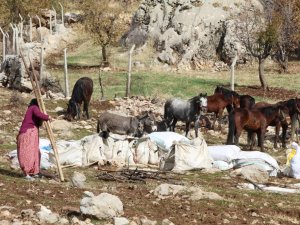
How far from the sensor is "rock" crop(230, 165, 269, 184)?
13.1m

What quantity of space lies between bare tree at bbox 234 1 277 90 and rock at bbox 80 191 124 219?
2561cm

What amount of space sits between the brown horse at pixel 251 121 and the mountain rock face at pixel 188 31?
24973 millimetres

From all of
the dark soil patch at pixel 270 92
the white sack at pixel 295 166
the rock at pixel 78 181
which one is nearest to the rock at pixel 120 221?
the rock at pixel 78 181

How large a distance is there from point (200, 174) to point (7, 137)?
636cm

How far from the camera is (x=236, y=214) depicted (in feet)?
32.2

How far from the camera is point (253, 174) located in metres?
13.3

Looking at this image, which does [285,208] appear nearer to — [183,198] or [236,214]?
[236,214]

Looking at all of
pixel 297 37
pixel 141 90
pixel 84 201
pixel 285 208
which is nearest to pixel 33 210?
pixel 84 201

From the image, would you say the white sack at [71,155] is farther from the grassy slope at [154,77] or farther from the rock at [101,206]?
the grassy slope at [154,77]

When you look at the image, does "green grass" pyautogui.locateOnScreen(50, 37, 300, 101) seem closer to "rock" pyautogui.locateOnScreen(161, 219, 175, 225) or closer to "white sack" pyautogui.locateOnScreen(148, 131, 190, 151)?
"white sack" pyautogui.locateOnScreen(148, 131, 190, 151)

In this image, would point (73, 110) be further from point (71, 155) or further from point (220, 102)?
point (71, 155)

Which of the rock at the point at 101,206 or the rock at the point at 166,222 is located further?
the rock at the point at 166,222

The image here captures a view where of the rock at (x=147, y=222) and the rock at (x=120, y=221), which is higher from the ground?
the rock at (x=120, y=221)

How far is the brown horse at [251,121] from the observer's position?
1789cm
